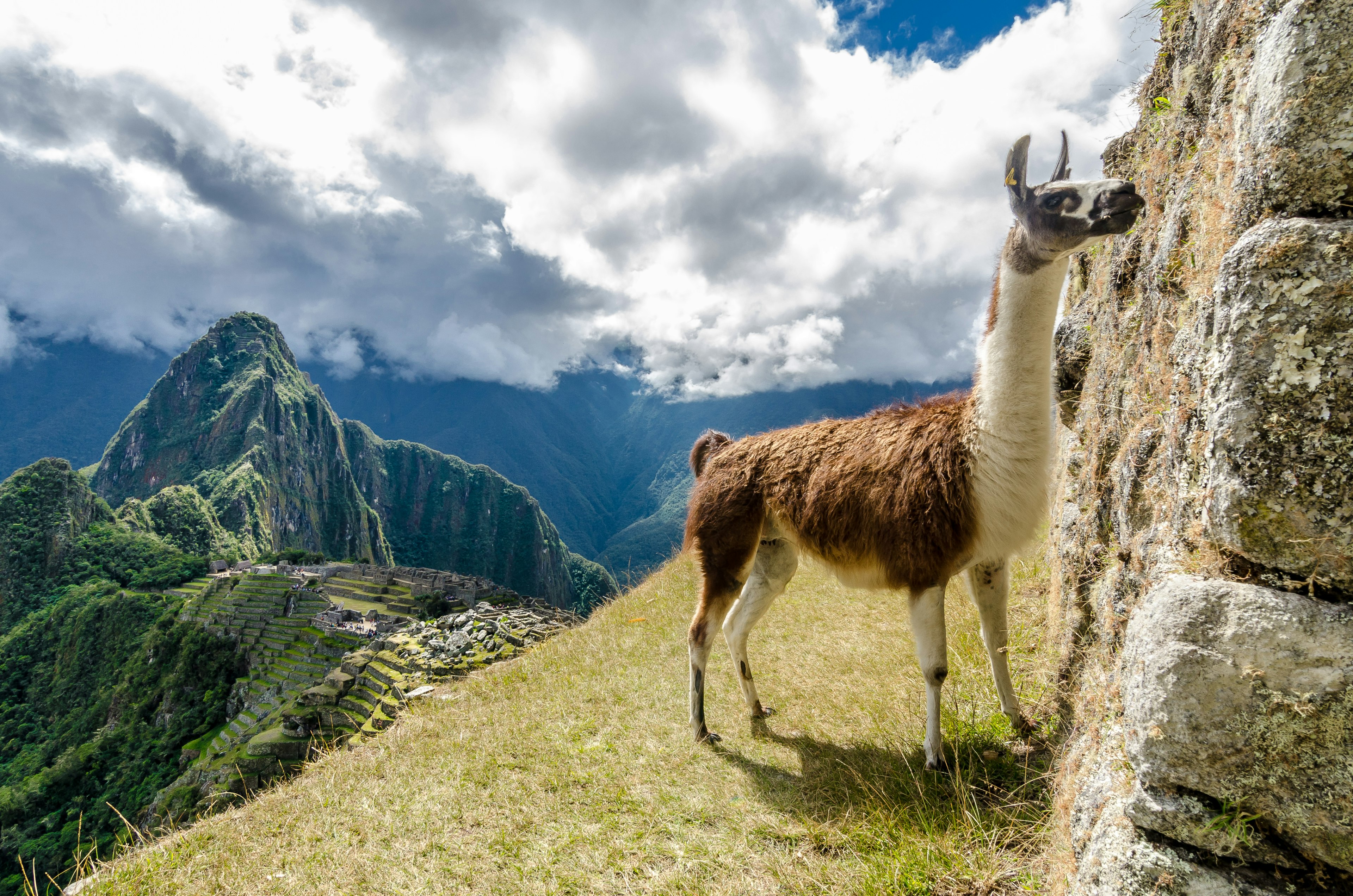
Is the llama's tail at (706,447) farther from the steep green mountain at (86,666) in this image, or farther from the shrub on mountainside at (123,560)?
the shrub on mountainside at (123,560)

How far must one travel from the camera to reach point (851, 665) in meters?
5.04

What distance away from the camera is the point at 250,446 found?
10806 cm

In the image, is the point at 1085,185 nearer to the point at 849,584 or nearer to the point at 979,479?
the point at 979,479

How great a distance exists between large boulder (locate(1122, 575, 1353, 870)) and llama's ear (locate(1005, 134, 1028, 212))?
2.18 meters

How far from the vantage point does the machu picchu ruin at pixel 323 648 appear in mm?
7375

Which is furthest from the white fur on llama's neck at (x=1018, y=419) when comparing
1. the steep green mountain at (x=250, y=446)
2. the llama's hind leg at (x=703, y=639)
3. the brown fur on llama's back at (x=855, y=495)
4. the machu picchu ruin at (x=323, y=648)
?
the steep green mountain at (x=250, y=446)

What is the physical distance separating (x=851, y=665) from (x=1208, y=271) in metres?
4.19

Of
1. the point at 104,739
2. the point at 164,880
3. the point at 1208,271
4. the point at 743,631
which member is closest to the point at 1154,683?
the point at 1208,271

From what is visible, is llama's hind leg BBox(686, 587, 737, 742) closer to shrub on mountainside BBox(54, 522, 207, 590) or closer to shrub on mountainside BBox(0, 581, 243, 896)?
shrub on mountainside BBox(0, 581, 243, 896)

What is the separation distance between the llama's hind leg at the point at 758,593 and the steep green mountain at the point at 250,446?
114 metres

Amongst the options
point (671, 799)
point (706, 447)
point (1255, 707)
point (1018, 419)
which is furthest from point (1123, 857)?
point (706, 447)

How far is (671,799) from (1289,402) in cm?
334

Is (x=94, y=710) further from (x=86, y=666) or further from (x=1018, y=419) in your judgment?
(x=1018, y=419)

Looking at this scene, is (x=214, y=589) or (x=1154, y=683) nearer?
(x=1154, y=683)
